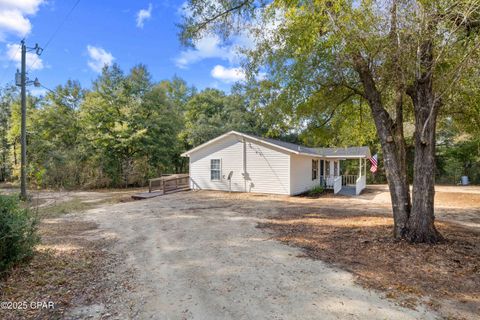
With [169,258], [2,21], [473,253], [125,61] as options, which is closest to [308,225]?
[473,253]

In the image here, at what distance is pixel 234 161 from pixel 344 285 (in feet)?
38.7

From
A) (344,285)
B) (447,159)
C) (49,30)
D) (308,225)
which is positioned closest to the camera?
(344,285)

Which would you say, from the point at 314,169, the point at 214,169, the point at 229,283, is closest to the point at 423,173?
the point at 229,283

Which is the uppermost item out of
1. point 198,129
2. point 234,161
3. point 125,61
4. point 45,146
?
point 125,61

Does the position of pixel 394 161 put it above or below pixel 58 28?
below

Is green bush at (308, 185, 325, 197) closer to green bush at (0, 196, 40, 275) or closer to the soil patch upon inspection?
the soil patch

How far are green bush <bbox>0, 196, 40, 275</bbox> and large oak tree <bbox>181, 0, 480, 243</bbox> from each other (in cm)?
455

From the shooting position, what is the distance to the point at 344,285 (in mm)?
3430

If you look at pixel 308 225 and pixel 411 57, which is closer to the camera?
pixel 411 57

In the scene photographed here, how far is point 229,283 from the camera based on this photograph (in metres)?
3.51

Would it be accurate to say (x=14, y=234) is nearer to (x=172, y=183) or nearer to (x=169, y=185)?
(x=169, y=185)

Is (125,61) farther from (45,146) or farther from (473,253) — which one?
(473,253)

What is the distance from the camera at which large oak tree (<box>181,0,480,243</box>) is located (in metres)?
4.44

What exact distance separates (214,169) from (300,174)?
4.92 meters
